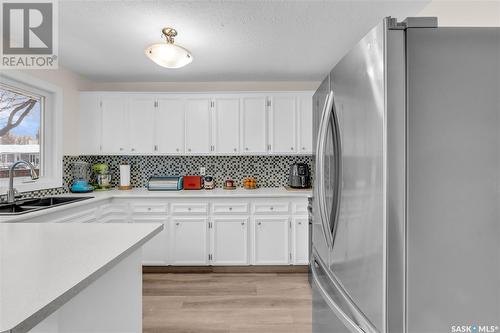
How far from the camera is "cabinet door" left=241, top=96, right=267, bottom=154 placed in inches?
135

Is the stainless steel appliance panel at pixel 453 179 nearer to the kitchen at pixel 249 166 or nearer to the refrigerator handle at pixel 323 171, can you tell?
the kitchen at pixel 249 166

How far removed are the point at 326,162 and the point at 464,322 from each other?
686 millimetres

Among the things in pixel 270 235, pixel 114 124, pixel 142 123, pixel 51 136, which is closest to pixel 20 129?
pixel 51 136

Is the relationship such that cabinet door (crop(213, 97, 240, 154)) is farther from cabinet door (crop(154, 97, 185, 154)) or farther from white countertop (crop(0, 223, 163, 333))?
white countertop (crop(0, 223, 163, 333))

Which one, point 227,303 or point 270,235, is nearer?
point 227,303

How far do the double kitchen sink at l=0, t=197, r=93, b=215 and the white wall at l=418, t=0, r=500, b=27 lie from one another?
323 centimetres

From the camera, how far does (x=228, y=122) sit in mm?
3439

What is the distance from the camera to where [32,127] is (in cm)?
286

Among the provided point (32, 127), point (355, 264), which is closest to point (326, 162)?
point (355, 264)

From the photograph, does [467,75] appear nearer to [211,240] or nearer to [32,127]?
[211,240]

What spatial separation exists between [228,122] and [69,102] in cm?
197

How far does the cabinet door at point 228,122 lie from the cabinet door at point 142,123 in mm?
881

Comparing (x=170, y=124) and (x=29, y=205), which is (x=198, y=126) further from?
(x=29, y=205)

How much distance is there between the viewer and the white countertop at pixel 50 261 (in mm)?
613
